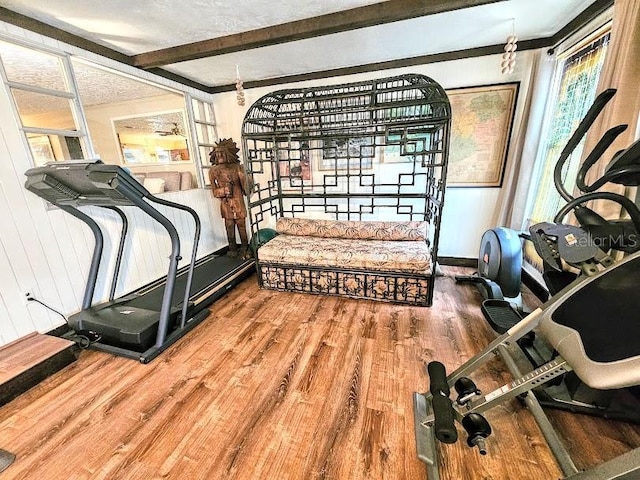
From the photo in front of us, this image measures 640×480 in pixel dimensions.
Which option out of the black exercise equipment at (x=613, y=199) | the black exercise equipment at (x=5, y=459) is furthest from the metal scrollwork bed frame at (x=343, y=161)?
the black exercise equipment at (x=5, y=459)

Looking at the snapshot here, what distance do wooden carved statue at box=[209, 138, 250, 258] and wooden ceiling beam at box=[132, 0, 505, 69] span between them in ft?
3.48

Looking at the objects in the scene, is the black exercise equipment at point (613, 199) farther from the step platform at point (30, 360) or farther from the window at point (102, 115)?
the window at point (102, 115)

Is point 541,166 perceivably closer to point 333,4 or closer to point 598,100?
point 598,100

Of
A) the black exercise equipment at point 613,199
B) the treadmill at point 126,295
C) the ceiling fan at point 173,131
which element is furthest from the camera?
the ceiling fan at point 173,131

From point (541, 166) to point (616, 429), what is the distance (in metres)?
2.37

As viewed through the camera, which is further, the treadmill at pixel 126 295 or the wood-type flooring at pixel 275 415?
the treadmill at pixel 126 295

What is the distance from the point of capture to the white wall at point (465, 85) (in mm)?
2797

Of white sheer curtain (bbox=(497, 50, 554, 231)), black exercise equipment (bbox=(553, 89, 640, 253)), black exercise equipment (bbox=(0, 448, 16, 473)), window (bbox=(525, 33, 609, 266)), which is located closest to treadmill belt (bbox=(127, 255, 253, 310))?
black exercise equipment (bbox=(0, 448, 16, 473))

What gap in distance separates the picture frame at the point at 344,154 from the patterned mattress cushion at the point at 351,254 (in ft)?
3.53

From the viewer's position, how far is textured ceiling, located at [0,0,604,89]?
192 cm

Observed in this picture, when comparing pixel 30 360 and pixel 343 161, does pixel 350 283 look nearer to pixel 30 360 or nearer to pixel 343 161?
pixel 343 161

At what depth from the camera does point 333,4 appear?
1973 millimetres

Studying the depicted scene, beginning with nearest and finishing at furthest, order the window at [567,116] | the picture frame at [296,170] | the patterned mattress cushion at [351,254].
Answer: the window at [567,116]
the patterned mattress cushion at [351,254]
the picture frame at [296,170]

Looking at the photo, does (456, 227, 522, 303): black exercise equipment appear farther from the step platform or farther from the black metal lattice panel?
the step platform
